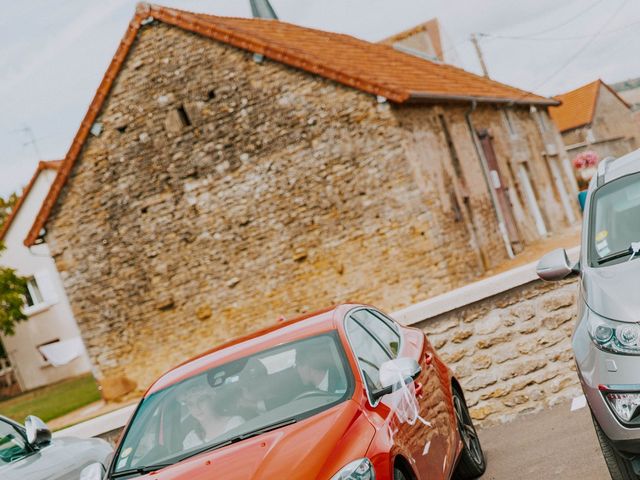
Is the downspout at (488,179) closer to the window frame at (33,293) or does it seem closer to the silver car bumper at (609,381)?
the silver car bumper at (609,381)

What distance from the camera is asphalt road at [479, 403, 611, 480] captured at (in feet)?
22.9

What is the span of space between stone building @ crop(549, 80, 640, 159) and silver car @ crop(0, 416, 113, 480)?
6205 centimetres

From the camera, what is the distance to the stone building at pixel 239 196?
23.8 metres

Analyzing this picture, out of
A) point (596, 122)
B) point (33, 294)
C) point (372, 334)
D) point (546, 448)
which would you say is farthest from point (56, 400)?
point (596, 122)

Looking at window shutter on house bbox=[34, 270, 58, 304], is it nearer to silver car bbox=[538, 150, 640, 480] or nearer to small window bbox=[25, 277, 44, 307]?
small window bbox=[25, 277, 44, 307]

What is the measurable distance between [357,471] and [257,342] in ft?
5.66

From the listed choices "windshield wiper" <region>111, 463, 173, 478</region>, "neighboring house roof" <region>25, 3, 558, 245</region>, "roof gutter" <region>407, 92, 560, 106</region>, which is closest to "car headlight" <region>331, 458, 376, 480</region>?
"windshield wiper" <region>111, 463, 173, 478</region>

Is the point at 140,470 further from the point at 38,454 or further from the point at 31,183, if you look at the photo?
the point at 31,183

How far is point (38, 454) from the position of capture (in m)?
7.73

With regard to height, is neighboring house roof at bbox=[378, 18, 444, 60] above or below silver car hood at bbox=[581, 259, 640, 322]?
above

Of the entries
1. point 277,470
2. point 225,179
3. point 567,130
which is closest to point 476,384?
Answer: point 277,470

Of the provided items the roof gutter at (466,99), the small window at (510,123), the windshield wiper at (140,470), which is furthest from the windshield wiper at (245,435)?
the small window at (510,123)

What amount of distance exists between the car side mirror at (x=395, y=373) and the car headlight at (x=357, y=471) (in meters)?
0.86

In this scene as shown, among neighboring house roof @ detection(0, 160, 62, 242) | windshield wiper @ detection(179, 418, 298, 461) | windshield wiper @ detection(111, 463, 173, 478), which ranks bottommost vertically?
windshield wiper @ detection(111, 463, 173, 478)
